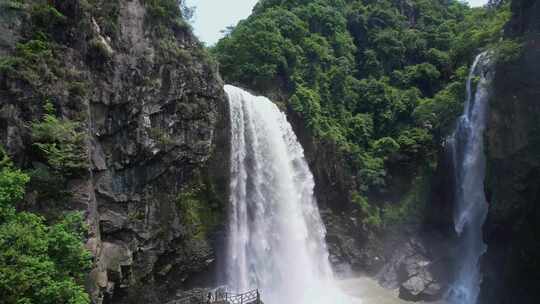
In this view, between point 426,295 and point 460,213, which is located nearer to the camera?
point 426,295

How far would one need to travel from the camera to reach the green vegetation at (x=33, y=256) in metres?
12.1

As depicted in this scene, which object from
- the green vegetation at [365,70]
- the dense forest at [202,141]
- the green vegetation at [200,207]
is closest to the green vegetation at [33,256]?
the dense forest at [202,141]

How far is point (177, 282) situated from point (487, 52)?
2295 cm

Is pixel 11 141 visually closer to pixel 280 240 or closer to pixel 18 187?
pixel 18 187

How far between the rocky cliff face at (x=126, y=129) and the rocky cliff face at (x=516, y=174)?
1408 centimetres

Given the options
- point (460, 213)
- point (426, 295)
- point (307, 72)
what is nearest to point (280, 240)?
point (426, 295)

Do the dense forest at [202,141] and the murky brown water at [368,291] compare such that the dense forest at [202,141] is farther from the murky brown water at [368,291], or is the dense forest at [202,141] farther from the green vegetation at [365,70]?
the murky brown water at [368,291]

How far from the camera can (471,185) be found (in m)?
27.4

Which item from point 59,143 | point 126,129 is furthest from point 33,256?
point 126,129

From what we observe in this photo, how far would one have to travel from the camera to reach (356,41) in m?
45.7

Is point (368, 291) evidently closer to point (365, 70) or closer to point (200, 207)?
point (200, 207)

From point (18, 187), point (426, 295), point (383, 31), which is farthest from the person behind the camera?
point (383, 31)

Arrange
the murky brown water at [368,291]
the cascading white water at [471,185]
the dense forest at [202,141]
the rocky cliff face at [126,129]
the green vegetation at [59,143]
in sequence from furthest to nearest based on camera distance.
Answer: the cascading white water at [471,185]
the murky brown water at [368,291]
the rocky cliff face at [126,129]
the green vegetation at [59,143]
the dense forest at [202,141]

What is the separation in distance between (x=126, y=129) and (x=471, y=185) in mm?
19867
